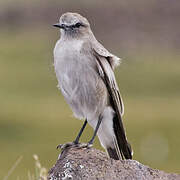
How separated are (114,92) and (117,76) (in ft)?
67.1

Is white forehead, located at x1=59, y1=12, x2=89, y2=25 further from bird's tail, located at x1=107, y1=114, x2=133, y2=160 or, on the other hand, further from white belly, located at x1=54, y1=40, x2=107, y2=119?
bird's tail, located at x1=107, y1=114, x2=133, y2=160

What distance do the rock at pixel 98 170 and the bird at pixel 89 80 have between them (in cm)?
37

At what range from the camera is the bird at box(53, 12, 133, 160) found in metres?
8.95

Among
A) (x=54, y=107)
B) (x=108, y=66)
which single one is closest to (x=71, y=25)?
(x=108, y=66)

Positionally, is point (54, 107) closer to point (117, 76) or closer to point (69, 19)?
point (117, 76)

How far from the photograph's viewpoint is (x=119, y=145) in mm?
9328

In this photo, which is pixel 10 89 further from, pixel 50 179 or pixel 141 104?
pixel 50 179

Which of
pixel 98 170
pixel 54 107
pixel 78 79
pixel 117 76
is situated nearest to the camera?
pixel 98 170

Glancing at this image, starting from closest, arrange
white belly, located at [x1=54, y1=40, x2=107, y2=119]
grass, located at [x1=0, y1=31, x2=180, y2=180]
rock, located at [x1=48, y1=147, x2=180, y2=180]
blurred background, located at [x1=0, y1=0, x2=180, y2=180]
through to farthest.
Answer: rock, located at [x1=48, y1=147, x2=180, y2=180]
white belly, located at [x1=54, y1=40, x2=107, y2=119]
grass, located at [x1=0, y1=31, x2=180, y2=180]
blurred background, located at [x1=0, y1=0, x2=180, y2=180]

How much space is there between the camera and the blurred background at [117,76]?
21391mm

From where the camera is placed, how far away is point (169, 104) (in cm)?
2673

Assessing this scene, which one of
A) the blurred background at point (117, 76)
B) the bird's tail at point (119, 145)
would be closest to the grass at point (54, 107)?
the blurred background at point (117, 76)

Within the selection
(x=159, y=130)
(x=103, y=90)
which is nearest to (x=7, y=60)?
(x=159, y=130)

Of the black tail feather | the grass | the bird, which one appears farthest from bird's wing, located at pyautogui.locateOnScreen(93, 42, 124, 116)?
the grass
